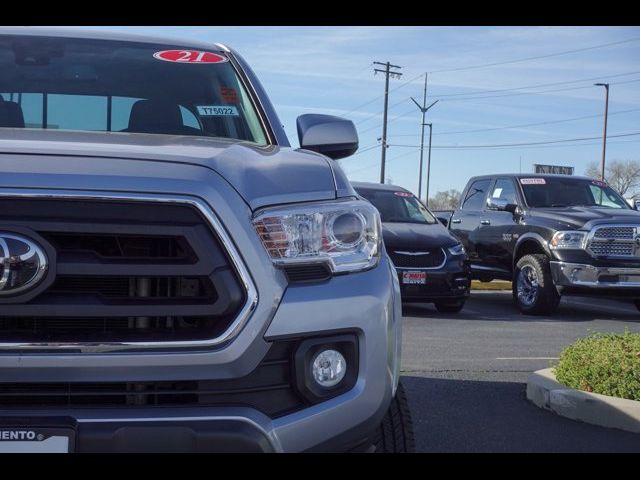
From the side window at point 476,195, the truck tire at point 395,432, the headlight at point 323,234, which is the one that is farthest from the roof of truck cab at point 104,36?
the side window at point 476,195

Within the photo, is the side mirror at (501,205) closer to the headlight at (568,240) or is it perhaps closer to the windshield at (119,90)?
the headlight at (568,240)

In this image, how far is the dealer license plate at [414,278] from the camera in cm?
1059

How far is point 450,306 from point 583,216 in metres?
2.10

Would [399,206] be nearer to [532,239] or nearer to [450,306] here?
[450,306]

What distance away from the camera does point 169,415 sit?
2.22 meters

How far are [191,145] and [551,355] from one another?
18.8 ft

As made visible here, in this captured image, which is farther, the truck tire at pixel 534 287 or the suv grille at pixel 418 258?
the truck tire at pixel 534 287

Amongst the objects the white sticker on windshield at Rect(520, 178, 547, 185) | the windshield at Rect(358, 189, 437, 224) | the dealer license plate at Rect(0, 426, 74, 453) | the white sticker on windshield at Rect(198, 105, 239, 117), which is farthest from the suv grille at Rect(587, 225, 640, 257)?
the dealer license plate at Rect(0, 426, 74, 453)

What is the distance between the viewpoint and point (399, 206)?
12.2 m

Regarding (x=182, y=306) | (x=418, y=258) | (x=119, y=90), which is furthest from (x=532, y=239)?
(x=182, y=306)

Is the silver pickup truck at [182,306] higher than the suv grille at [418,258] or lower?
higher

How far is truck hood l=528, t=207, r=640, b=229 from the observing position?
10.8m

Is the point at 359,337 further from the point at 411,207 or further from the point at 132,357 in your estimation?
the point at 411,207

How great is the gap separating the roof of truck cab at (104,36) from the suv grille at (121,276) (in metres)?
2.11
